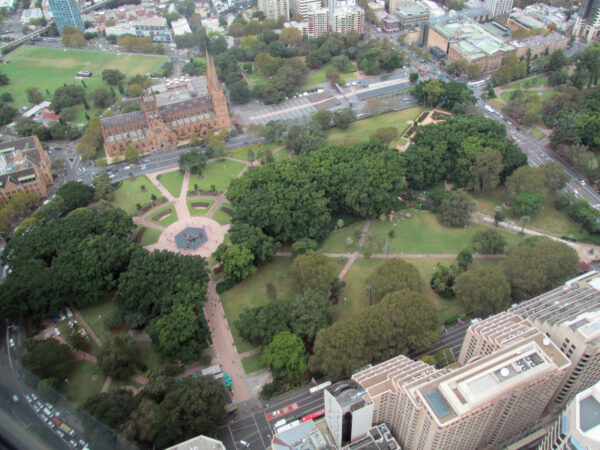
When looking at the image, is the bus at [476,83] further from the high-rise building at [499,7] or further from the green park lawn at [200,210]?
the green park lawn at [200,210]

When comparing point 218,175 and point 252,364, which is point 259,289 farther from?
point 218,175

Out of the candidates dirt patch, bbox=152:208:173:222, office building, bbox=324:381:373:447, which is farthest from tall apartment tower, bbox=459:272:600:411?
dirt patch, bbox=152:208:173:222

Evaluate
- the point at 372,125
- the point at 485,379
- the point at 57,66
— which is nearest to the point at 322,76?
the point at 372,125

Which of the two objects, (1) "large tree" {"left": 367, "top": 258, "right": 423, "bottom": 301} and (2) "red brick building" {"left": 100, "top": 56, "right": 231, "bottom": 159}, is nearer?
(1) "large tree" {"left": 367, "top": 258, "right": 423, "bottom": 301}

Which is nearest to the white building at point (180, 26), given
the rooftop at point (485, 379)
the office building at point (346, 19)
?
the office building at point (346, 19)

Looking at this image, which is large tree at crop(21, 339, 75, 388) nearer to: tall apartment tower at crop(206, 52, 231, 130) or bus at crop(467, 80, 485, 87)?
tall apartment tower at crop(206, 52, 231, 130)

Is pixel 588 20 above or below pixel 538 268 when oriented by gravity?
above
